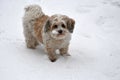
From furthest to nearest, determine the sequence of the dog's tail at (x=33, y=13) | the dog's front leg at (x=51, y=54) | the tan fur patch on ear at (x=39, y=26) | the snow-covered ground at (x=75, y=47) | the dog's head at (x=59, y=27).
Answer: the dog's tail at (x=33, y=13)
the tan fur patch on ear at (x=39, y=26)
the dog's front leg at (x=51, y=54)
the snow-covered ground at (x=75, y=47)
the dog's head at (x=59, y=27)

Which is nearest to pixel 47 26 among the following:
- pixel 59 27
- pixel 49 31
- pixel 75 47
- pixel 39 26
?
pixel 49 31

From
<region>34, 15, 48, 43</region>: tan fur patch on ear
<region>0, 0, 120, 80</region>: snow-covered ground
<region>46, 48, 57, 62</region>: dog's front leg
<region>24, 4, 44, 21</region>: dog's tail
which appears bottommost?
<region>0, 0, 120, 80</region>: snow-covered ground

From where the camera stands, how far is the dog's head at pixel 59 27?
6.14 m

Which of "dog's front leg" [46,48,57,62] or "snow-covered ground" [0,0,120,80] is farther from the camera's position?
"dog's front leg" [46,48,57,62]

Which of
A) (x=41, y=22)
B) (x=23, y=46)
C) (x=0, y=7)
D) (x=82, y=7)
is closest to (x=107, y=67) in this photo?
(x=41, y=22)

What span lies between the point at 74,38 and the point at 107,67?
191cm

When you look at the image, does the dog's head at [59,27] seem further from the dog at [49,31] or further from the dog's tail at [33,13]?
the dog's tail at [33,13]

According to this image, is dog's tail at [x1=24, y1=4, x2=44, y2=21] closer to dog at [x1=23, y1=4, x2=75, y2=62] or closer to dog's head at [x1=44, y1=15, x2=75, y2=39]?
dog at [x1=23, y1=4, x2=75, y2=62]

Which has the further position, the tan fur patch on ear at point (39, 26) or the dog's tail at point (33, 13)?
the dog's tail at point (33, 13)

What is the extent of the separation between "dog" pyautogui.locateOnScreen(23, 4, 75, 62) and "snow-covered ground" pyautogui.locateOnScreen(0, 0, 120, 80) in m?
0.24

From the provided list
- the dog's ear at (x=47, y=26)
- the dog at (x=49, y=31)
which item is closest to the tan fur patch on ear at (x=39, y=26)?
the dog at (x=49, y=31)

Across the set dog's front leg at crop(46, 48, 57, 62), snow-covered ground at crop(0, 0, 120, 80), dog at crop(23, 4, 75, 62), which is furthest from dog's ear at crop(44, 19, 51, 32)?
snow-covered ground at crop(0, 0, 120, 80)

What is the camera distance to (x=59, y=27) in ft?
20.1

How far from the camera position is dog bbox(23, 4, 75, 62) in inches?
245
